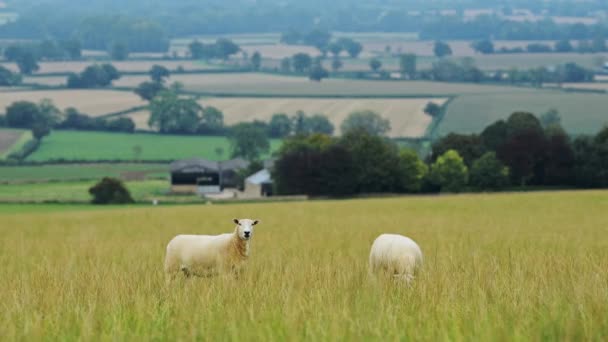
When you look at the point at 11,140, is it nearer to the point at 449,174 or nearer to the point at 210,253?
the point at 449,174

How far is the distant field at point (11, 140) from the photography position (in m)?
118

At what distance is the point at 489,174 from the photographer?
7581cm

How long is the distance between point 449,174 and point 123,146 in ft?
183

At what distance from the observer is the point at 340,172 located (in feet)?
248

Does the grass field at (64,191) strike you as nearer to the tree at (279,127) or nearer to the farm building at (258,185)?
the farm building at (258,185)

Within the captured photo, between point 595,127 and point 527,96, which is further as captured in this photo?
point 527,96

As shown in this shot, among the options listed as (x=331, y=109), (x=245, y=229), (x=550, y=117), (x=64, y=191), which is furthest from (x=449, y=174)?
(x=331, y=109)

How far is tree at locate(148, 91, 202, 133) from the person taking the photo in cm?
14238

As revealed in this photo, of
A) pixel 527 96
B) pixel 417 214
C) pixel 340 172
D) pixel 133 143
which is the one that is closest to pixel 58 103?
pixel 133 143

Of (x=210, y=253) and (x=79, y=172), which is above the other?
(x=79, y=172)

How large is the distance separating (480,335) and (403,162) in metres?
66.6

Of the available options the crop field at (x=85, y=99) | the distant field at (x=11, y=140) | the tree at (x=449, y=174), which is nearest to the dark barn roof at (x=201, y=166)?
the distant field at (x=11, y=140)

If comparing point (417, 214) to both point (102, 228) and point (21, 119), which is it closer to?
point (102, 228)

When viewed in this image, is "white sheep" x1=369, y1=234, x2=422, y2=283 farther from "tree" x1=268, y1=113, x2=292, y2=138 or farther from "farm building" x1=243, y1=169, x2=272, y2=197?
"tree" x1=268, y1=113, x2=292, y2=138
